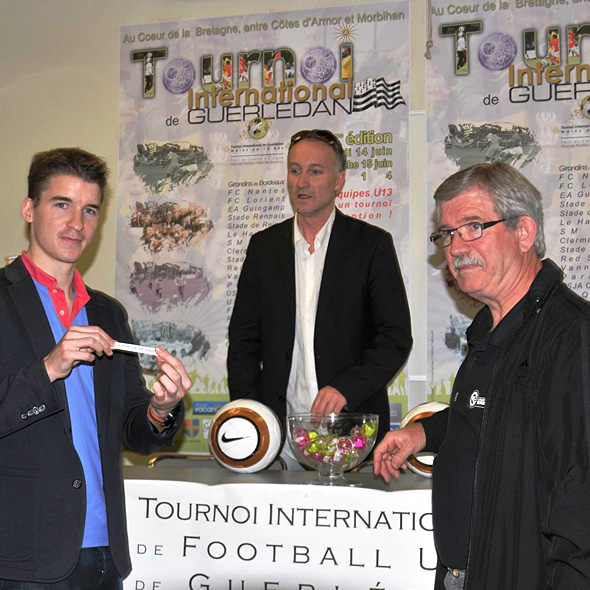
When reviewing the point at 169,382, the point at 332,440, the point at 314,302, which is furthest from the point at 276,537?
the point at 314,302

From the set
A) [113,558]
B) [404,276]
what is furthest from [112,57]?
[113,558]

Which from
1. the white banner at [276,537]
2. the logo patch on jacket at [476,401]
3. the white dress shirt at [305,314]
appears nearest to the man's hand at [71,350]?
the white banner at [276,537]

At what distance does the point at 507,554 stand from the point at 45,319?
3.67ft

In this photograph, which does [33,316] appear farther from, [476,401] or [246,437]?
[476,401]

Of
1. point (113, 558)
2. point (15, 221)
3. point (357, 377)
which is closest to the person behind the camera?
point (113, 558)

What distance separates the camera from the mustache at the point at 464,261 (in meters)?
1.75

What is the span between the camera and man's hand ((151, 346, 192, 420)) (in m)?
1.86

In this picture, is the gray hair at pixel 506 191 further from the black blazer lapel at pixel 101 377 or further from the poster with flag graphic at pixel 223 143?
the poster with flag graphic at pixel 223 143

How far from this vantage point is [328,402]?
2463mm

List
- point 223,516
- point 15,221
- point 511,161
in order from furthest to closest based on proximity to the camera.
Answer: point 15,221 → point 511,161 → point 223,516

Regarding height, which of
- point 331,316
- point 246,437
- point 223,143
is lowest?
point 246,437

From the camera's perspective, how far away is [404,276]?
12.1ft

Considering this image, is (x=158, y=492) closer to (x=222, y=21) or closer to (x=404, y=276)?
(x=404, y=276)

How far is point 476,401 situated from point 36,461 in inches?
38.0
